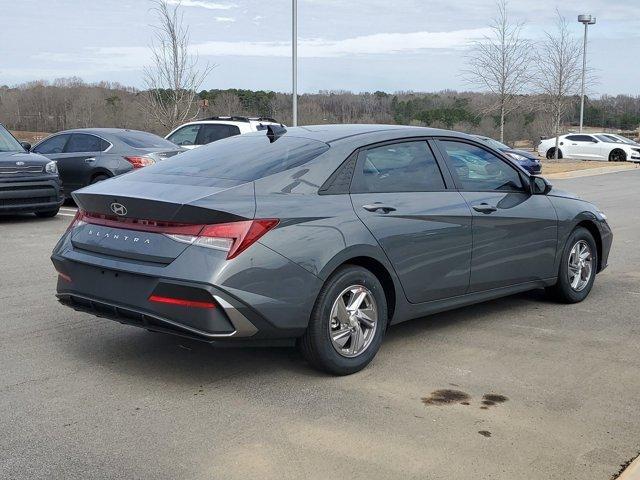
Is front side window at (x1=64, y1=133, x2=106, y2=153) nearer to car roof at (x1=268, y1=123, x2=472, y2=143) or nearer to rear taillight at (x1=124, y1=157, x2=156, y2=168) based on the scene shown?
rear taillight at (x1=124, y1=157, x2=156, y2=168)

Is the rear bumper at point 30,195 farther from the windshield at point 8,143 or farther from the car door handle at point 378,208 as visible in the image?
the car door handle at point 378,208

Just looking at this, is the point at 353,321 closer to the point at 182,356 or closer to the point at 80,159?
the point at 182,356

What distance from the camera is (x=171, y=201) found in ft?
15.1

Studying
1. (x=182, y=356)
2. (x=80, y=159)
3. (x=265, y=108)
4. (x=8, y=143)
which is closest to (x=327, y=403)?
Result: (x=182, y=356)

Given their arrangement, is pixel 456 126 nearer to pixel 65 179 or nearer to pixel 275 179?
pixel 65 179

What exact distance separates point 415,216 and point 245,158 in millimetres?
1249

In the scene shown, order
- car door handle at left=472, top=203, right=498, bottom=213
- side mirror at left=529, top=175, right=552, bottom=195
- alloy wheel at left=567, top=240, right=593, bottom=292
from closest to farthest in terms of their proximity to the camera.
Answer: car door handle at left=472, top=203, right=498, bottom=213 → side mirror at left=529, top=175, right=552, bottom=195 → alloy wheel at left=567, top=240, right=593, bottom=292

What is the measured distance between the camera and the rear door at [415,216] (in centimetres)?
523

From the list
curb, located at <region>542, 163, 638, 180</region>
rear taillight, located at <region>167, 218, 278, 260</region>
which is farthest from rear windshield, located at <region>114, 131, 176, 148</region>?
curb, located at <region>542, 163, 638, 180</region>

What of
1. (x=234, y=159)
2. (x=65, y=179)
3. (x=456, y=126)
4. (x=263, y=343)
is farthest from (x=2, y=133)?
(x=456, y=126)

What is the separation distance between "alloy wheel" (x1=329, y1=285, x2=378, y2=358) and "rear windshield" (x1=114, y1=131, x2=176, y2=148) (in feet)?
33.2

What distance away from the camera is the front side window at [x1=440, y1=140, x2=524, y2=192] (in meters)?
5.98

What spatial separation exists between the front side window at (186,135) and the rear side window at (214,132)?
0.16 m

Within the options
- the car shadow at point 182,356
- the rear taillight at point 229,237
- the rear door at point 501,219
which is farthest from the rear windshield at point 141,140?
the rear taillight at point 229,237
